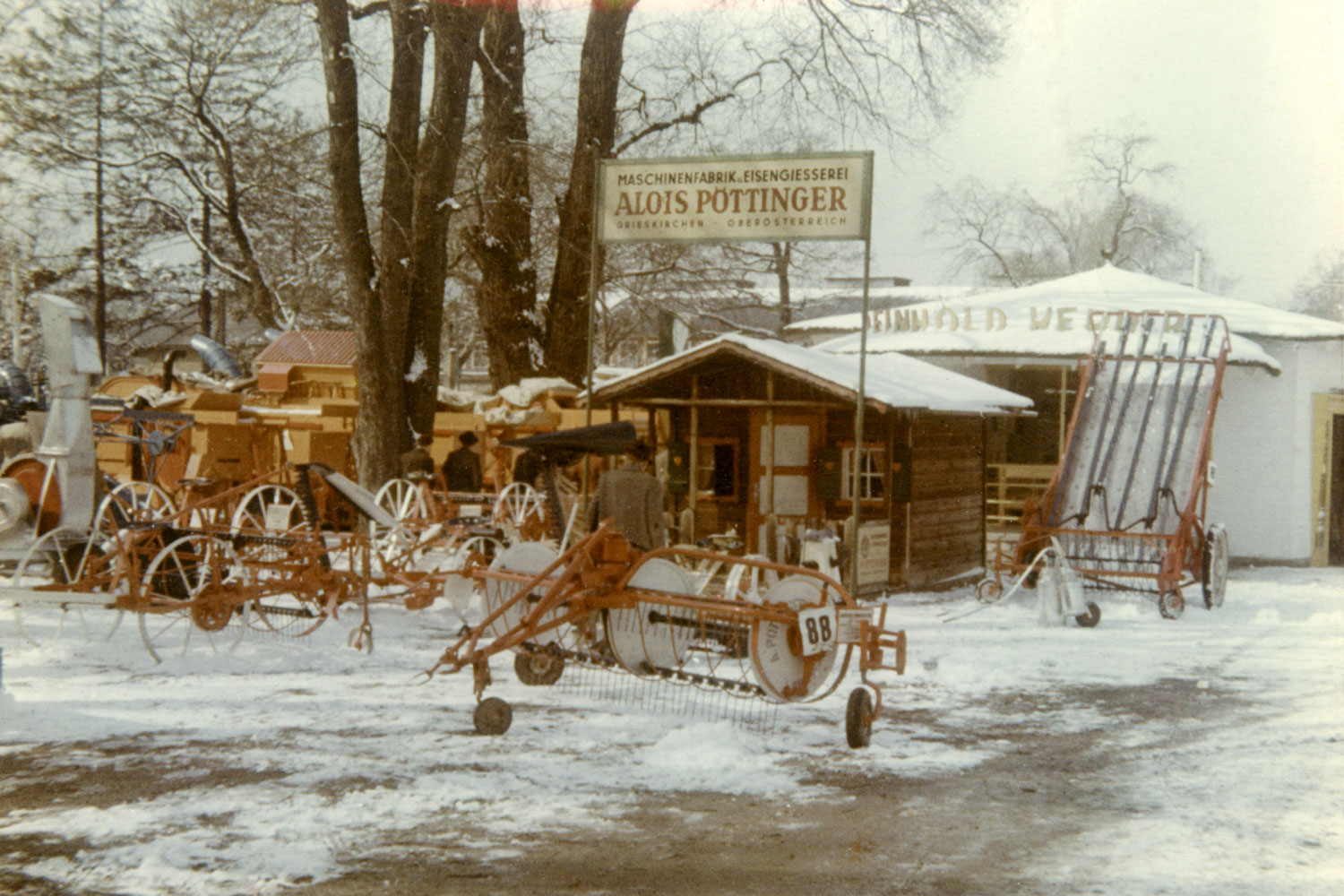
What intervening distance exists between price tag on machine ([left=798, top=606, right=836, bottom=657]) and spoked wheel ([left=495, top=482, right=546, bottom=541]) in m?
5.94

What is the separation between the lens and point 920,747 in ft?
27.3

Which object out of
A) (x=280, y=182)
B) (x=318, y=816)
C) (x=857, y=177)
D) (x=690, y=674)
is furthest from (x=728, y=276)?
(x=318, y=816)

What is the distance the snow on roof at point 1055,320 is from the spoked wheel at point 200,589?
13330mm

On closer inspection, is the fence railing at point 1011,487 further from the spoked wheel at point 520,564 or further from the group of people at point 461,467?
the spoked wheel at point 520,564

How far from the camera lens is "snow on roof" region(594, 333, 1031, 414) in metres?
15.5

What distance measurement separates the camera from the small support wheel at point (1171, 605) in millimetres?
14406

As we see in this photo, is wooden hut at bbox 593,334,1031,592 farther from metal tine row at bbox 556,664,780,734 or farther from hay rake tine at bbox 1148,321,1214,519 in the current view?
metal tine row at bbox 556,664,780,734

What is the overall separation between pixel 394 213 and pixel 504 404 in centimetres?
459

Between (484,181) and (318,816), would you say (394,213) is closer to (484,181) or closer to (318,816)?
(484,181)

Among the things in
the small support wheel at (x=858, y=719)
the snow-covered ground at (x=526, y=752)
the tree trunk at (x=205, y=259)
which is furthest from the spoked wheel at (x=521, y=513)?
the tree trunk at (x=205, y=259)

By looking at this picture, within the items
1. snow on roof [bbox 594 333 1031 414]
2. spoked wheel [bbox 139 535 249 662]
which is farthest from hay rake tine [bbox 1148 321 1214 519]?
spoked wheel [bbox 139 535 249 662]

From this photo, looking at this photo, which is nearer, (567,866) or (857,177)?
(567,866)

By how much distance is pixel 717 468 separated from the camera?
18.0 m

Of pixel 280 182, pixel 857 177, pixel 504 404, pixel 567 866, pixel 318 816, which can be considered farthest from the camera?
pixel 280 182
